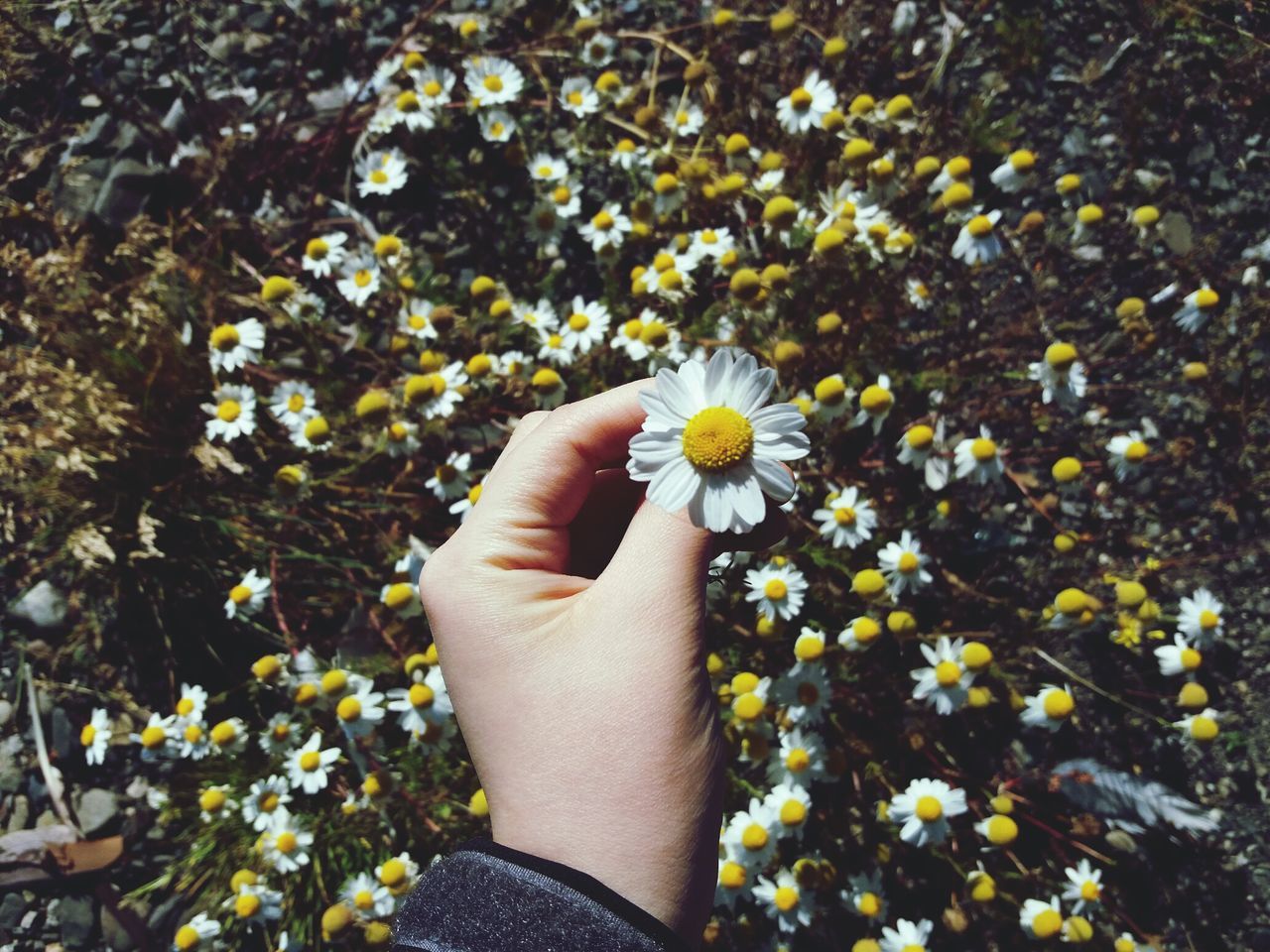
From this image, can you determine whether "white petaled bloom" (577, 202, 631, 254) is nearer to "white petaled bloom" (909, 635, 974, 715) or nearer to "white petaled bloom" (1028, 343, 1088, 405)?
"white petaled bloom" (1028, 343, 1088, 405)

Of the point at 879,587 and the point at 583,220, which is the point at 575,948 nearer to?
the point at 879,587

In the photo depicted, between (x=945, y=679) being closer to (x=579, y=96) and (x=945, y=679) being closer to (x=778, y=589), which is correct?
(x=778, y=589)

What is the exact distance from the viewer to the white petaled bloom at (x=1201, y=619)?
9.83ft

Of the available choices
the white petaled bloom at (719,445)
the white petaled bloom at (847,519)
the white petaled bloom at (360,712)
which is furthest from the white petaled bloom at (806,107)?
the white petaled bloom at (360,712)

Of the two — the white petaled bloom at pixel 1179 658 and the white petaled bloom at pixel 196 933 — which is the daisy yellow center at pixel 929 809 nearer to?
the white petaled bloom at pixel 1179 658

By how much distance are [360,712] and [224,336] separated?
5.09ft

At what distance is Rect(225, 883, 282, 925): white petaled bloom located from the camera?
2.93m

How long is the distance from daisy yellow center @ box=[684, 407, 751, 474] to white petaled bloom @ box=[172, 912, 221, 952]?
2579 mm

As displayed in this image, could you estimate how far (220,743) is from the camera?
10.3ft

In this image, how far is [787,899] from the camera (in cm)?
276

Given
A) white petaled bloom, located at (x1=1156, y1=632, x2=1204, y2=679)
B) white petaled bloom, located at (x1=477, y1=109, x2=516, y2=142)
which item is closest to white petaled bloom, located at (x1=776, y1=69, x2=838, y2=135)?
white petaled bloom, located at (x1=477, y1=109, x2=516, y2=142)

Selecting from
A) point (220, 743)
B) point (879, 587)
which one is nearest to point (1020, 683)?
point (879, 587)

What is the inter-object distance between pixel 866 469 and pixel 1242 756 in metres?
1.69

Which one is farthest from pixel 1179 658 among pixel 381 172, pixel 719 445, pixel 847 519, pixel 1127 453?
Result: pixel 381 172
